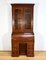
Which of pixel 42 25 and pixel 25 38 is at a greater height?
pixel 42 25

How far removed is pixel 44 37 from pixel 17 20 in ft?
3.94

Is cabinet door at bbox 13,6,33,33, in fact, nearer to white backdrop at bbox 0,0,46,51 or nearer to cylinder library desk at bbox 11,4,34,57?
cylinder library desk at bbox 11,4,34,57

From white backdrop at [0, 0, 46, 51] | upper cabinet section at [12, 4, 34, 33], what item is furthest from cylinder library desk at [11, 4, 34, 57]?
white backdrop at [0, 0, 46, 51]

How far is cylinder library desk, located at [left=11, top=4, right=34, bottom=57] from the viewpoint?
4.48 meters

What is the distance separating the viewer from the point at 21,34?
454 cm

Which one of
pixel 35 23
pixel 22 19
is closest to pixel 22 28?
pixel 22 19

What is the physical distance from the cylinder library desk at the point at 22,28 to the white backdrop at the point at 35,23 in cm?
52

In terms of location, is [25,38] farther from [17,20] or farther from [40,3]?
[40,3]

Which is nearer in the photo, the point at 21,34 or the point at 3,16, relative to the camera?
the point at 21,34

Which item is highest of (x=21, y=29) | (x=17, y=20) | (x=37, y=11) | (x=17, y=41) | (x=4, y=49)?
(x=37, y=11)

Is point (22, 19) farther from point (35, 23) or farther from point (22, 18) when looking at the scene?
point (35, 23)

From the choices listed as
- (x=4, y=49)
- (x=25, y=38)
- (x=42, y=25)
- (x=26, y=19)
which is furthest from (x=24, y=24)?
(x=4, y=49)

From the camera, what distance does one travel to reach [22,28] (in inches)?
Answer: 182

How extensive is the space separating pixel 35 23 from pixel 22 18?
2.23 ft
